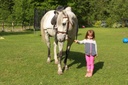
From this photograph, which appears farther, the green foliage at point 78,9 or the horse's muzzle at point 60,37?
the green foliage at point 78,9

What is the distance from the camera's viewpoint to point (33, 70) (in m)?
8.02

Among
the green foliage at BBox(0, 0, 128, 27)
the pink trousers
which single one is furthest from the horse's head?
the green foliage at BBox(0, 0, 128, 27)

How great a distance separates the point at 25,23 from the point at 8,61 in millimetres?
36588

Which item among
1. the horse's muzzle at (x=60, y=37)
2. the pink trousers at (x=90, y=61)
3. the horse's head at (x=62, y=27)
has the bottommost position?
the pink trousers at (x=90, y=61)

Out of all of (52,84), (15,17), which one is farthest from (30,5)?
(52,84)

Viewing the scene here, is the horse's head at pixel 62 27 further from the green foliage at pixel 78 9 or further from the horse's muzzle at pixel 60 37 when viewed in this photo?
the green foliage at pixel 78 9

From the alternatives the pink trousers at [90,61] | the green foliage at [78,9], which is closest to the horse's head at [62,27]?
the pink trousers at [90,61]

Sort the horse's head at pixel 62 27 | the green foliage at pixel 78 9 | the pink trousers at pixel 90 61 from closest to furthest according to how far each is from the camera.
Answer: the horse's head at pixel 62 27, the pink trousers at pixel 90 61, the green foliage at pixel 78 9

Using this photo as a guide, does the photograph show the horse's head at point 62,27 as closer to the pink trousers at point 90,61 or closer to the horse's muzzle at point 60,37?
the horse's muzzle at point 60,37

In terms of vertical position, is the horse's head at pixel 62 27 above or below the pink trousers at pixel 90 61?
above

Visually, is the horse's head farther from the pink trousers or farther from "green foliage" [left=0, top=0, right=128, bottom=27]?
"green foliage" [left=0, top=0, right=128, bottom=27]

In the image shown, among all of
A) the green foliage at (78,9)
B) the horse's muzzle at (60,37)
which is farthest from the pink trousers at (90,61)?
the green foliage at (78,9)

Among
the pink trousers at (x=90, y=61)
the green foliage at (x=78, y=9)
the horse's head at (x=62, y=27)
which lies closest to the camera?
the horse's head at (x=62, y=27)

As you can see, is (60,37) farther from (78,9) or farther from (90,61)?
(78,9)
